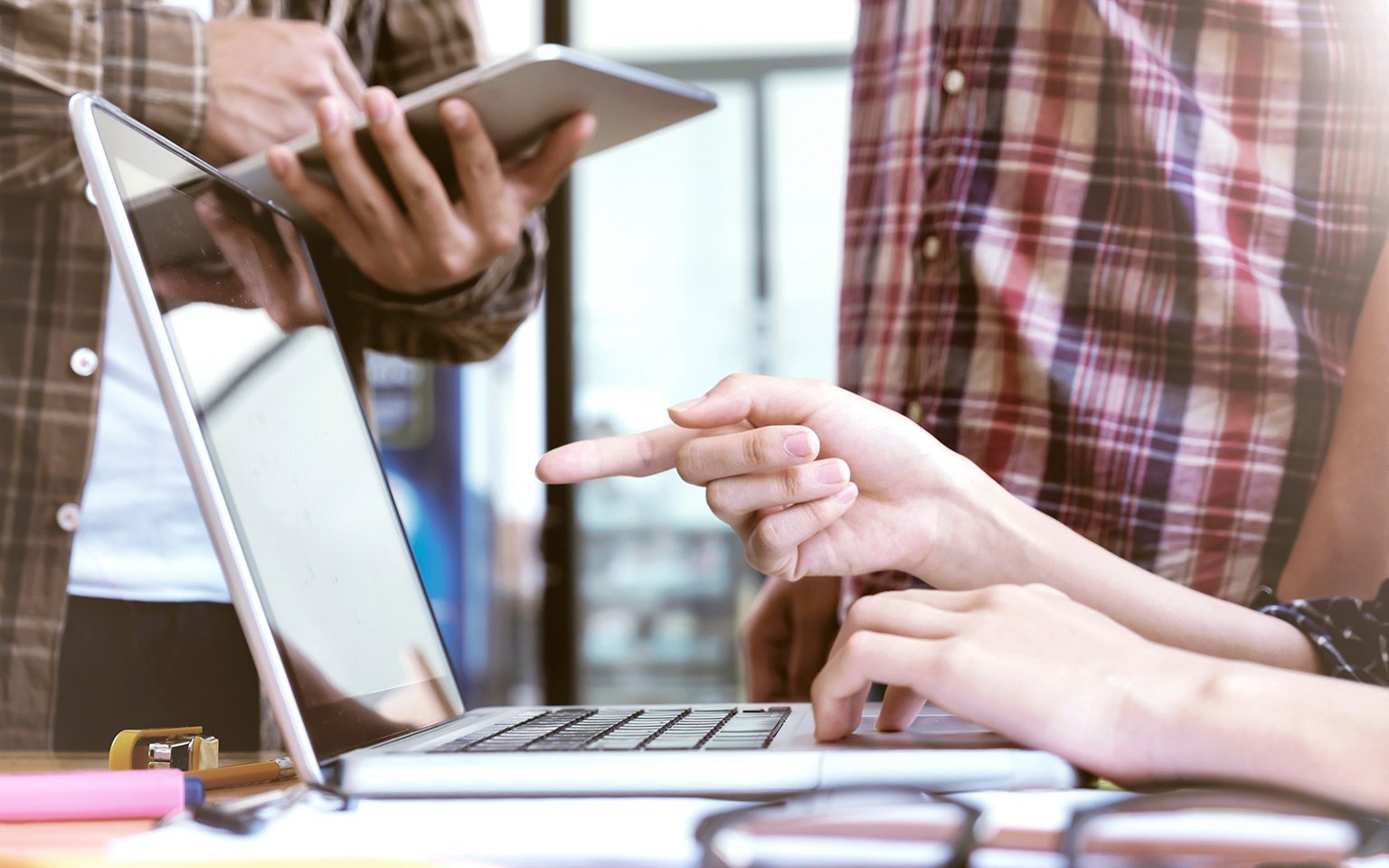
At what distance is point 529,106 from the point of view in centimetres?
79

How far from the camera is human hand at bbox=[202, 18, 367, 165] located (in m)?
0.83

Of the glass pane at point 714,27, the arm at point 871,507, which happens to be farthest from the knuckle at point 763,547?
the glass pane at point 714,27

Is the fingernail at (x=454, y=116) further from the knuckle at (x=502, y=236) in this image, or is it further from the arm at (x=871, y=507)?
the arm at (x=871, y=507)

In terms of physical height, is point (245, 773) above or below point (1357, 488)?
below

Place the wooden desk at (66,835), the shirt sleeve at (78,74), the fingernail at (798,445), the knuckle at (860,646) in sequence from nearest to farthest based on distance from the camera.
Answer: the wooden desk at (66,835) < the knuckle at (860,646) < the fingernail at (798,445) < the shirt sleeve at (78,74)

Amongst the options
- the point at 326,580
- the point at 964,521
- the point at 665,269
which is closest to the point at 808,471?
the point at 964,521

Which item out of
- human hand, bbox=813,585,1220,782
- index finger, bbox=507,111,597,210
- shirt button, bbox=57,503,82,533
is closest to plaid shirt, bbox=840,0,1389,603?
index finger, bbox=507,111,597,210

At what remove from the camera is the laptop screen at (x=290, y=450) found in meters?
0.46

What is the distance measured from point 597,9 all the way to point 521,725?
3297 mm

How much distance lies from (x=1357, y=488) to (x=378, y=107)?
0.69 metres

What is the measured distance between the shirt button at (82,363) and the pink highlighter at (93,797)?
0.49 m

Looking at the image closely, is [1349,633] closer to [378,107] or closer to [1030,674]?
[1030,674]

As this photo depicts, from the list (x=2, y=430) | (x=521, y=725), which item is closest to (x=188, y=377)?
(x=521, y=725)

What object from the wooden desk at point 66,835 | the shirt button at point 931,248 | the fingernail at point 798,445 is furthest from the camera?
the shirt button at point 931,248
